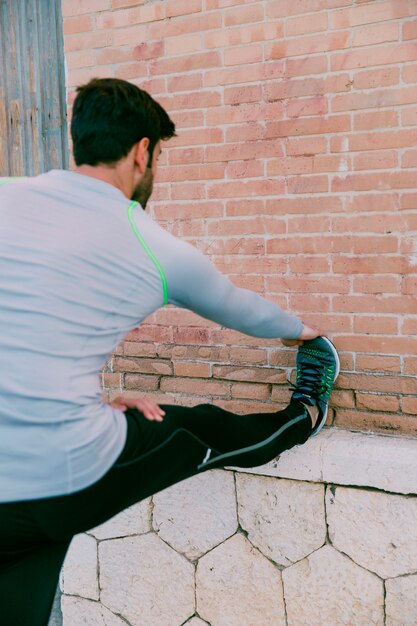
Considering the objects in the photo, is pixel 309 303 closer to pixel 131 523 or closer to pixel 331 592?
pixel 331 592

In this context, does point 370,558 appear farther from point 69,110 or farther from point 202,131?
point 69,110

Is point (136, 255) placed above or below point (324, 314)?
above

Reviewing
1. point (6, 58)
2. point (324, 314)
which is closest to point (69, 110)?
point (6, 58)

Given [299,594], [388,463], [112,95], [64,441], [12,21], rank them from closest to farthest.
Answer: [64,441], [112,95], [388,463], [299,594], [12,21]

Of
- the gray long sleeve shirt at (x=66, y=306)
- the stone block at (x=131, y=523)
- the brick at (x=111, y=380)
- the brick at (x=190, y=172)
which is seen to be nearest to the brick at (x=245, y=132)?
the brick at (x=190, y=172)

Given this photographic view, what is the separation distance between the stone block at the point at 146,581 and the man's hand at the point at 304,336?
118 cm

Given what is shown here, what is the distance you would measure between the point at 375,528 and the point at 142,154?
1814mm

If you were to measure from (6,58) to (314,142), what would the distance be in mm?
1817

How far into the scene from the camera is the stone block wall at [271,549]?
2969 millimetres

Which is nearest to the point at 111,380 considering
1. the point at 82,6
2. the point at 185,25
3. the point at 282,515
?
the point at 282,515

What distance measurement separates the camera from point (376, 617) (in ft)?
9.92

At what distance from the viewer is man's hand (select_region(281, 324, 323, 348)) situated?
9.26 ft

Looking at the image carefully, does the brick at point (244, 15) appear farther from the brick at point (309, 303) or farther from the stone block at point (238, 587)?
the stone block at point (238, 587)

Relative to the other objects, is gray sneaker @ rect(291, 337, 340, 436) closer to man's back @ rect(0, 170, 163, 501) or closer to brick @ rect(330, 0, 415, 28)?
man's back @ rect(0, 170, 163, 501)
